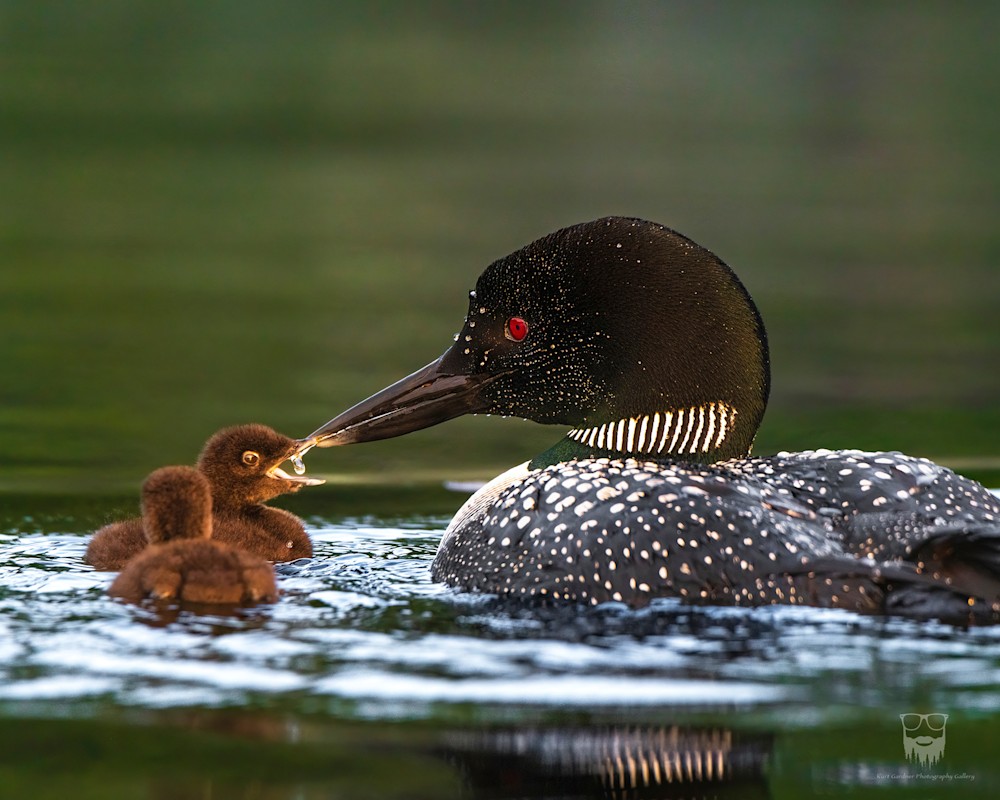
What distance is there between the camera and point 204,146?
55.7 ft

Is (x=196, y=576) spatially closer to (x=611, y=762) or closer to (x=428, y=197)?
(x=611, y=762)

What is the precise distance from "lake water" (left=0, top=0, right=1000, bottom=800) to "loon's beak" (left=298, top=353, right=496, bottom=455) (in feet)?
1.26

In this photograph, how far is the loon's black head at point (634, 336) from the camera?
5.13 m

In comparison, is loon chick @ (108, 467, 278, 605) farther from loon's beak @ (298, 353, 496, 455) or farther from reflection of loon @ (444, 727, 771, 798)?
reflection of loon @ (444, 727, 771, 798)

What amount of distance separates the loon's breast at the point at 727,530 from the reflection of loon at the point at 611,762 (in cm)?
91

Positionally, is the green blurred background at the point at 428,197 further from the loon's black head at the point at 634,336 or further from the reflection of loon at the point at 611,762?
the reflection of loon at the point at 611,762

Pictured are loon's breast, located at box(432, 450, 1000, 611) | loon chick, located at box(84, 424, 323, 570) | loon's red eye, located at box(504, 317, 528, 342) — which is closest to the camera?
loon's breast, located at box(432, 450, 1000, 611)

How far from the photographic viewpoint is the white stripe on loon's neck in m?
5.16

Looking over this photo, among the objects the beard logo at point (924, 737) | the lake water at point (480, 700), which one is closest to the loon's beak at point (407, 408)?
the lake water at point (480, 700)

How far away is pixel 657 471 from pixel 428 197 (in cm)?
1025

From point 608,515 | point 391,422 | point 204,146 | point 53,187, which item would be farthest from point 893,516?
point 204,146

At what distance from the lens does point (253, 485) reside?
561 centimetres

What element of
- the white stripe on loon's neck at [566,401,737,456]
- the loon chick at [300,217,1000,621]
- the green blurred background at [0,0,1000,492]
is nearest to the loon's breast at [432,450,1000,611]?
the loon chick at [300,217,1000,621]

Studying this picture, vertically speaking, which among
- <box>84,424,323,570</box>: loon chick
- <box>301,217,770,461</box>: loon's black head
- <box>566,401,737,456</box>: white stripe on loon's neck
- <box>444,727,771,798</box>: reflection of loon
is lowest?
<box>444,727,771,798</box>: reflection of loon
